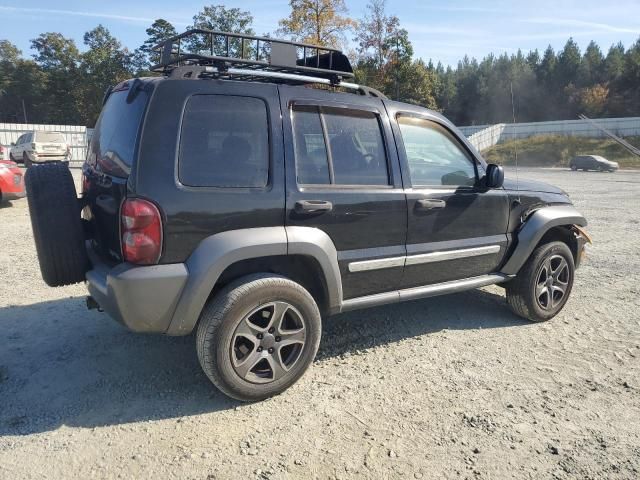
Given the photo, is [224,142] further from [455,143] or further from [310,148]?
[455,143]

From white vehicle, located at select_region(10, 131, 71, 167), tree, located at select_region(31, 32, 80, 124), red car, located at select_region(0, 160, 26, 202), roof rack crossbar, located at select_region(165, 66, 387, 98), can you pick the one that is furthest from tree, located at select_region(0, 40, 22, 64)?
roof rack crossbar, located at select_region(165, 66, 387, 98)

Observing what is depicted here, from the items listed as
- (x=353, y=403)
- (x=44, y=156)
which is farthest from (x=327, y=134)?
(x=44, y=156)

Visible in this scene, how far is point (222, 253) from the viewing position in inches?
112

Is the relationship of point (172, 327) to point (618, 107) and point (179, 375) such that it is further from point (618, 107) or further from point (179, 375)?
point (618, 107)

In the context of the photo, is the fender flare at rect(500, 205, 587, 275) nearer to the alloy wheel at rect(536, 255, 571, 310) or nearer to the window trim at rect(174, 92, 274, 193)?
the alloy wheel at rect(536, 255, 571, 310)

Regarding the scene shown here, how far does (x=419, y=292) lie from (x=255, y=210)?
1557mm

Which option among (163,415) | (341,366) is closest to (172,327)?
(163,415)

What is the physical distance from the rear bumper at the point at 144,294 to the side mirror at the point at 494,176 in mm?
2576

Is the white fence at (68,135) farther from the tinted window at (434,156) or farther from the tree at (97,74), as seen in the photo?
the tinted window at (434,156)

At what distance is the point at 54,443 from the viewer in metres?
2.68

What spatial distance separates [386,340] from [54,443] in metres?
2.48

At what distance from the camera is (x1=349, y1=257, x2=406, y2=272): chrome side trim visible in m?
3.42

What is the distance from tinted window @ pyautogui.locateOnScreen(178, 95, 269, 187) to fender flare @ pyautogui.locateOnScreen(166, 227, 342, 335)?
327 mm

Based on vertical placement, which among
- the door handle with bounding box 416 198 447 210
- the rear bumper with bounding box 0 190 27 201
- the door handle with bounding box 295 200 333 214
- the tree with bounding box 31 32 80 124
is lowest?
the rear bumper with bounding box 0 190 27 201
